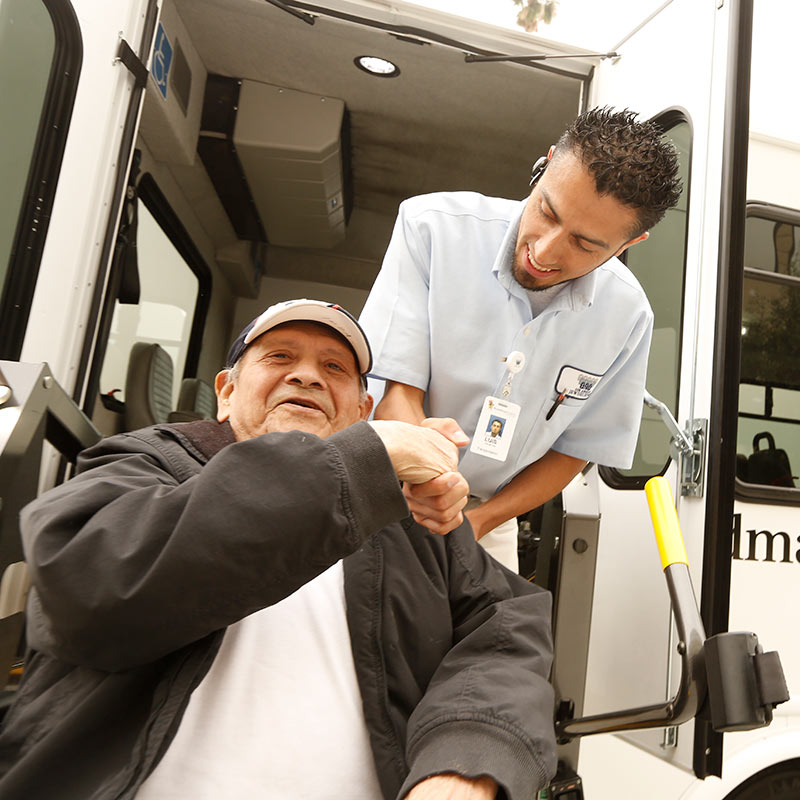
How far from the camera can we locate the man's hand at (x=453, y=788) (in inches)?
40.0

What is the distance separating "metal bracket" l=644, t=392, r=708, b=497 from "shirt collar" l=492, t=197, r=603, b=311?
0.35m

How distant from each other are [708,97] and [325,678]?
1799 millimetres

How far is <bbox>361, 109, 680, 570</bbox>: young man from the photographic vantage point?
1851 mm

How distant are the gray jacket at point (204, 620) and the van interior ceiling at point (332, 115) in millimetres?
2199

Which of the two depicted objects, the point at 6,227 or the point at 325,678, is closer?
the point at 325,678

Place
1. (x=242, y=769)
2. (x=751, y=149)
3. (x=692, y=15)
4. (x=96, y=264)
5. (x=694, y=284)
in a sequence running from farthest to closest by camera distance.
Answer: (x=751, y=149)
(x=96, y=264)
(x=692, y=15)
(x=694, y=284)
(x=242, y=769)

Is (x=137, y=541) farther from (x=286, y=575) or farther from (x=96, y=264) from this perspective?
(x=96, y=264)

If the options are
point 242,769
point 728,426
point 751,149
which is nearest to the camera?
point 242,769

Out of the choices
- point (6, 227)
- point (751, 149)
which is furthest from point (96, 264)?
point (751, 149)

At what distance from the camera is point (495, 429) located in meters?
1.83

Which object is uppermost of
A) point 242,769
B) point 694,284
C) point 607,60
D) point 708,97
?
point 607,60

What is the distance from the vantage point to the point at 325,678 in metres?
1.21

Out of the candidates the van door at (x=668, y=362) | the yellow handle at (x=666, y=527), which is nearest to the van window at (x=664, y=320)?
the van door at (x=668, y=362)

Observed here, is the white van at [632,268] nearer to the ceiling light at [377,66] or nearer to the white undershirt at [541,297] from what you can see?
the ceiling light at [377,66]
